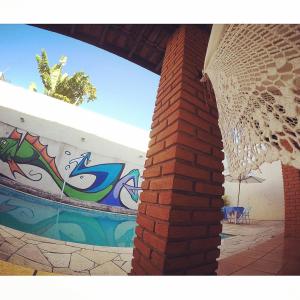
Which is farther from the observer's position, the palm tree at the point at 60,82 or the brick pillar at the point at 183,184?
the palm tree at the point at 60,82

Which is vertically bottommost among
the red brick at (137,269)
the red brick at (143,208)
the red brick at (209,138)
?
the red brick at (137,269)

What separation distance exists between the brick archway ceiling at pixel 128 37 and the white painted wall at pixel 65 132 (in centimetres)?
786

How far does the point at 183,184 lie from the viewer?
1.63 metres

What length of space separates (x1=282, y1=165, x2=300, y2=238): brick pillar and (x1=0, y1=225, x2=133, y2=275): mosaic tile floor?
4136 millimetres

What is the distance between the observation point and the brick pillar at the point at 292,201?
5164 mm

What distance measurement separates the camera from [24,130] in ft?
35.9

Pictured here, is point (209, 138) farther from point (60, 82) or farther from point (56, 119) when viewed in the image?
point (60, 82)

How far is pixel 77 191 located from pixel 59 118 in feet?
13.0

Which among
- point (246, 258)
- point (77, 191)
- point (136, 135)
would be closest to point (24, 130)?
point (77, 191)

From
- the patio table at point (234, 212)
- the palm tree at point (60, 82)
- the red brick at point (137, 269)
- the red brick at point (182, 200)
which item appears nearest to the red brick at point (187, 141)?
the red brick at point (182, 200)

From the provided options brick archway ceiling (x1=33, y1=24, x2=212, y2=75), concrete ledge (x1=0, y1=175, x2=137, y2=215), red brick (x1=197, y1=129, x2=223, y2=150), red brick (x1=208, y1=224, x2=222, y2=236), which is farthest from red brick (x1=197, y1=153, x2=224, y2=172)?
concrete ledge (x1=0, y1=175, x2=137, y2=215)

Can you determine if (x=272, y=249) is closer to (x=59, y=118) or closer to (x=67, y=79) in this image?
(x=59, y=118)

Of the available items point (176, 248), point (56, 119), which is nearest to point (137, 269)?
point (176, 248)

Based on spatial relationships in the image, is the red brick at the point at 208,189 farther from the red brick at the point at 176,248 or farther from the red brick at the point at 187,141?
the red brick at the point at 176,248
